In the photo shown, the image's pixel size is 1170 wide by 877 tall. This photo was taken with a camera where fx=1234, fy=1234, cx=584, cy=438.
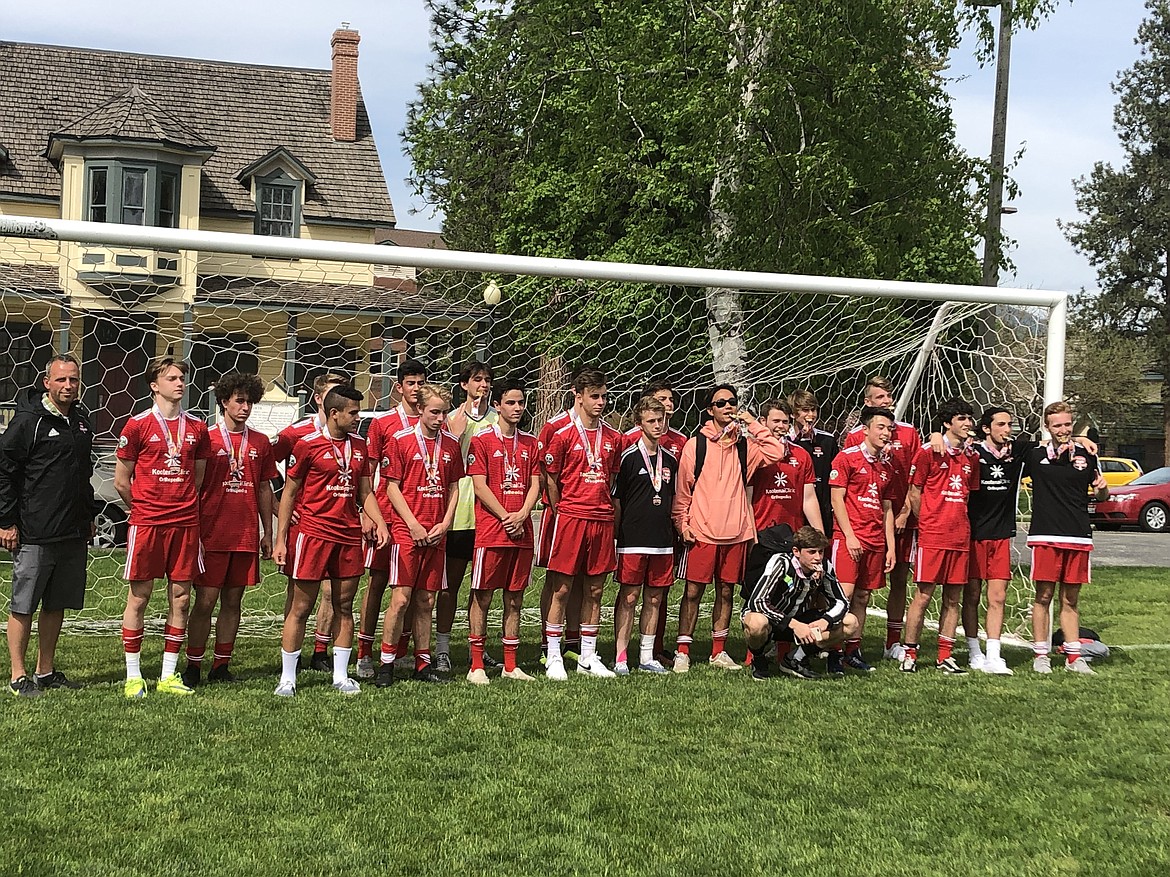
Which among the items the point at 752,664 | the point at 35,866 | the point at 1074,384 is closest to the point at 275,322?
the point at 752,664

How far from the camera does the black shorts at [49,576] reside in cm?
702

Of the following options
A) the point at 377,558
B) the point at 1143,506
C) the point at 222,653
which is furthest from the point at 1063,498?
the point at 1143,506

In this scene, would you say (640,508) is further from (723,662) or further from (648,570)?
(723,662)

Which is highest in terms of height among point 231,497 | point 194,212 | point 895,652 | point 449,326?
point 194,212

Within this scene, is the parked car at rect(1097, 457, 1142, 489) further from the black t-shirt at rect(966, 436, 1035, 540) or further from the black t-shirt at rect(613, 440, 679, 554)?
the black t-shirt at rect(613, 440, 679, 554)

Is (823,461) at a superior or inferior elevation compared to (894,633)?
superior

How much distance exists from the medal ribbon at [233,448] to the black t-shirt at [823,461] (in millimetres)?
4044

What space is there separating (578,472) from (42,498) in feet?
10.4

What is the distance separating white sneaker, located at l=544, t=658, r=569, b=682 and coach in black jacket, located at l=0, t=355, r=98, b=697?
9.71ft

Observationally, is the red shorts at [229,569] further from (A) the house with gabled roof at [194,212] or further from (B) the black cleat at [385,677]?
(A) the house with gabled roof at [194,212]

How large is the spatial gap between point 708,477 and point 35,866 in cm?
507

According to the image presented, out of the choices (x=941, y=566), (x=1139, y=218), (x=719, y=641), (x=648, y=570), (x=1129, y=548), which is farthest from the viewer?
(x=1139, y=218)

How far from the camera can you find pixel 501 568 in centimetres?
777

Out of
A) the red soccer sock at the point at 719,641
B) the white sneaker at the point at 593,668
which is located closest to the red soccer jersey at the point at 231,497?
the white sneaker at the point at 593,668
